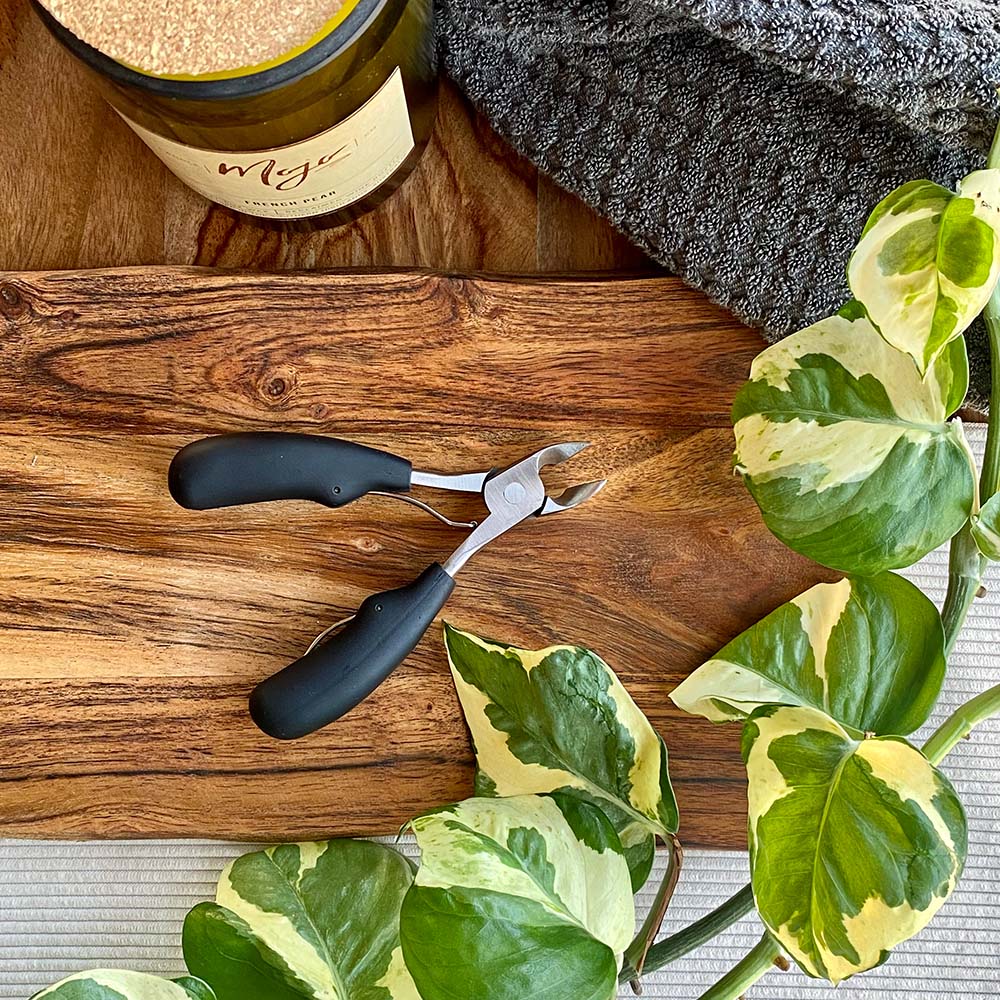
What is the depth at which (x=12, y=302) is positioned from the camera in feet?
1.56

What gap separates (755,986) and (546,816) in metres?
0.19

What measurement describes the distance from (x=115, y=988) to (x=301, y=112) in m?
0.31

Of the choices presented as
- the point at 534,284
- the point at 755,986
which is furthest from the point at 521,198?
the point at 755,986

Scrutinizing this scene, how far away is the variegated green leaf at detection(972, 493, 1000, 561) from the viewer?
0.36 meters

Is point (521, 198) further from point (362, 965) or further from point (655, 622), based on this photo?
point (362, 965)

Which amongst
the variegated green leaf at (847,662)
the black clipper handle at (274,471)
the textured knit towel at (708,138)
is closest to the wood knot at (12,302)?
the black clipper handle at (274,471)

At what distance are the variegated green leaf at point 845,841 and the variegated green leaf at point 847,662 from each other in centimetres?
4

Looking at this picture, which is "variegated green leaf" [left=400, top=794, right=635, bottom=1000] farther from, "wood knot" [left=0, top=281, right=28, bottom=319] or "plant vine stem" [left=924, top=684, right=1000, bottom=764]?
"wood knot" [left=0, top=281, right=28, bottom=319]

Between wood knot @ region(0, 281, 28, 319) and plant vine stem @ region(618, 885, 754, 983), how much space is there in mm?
369

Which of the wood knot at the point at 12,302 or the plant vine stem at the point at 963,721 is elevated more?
the wood knot at the point at 12,302

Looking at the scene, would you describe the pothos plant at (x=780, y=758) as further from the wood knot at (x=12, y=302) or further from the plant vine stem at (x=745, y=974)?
the wood knot at (x=12, y=302)

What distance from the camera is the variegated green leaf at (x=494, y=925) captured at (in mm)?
342

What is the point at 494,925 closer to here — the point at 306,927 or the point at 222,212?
the point at 306,927

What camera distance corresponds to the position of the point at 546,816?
0.40 m
